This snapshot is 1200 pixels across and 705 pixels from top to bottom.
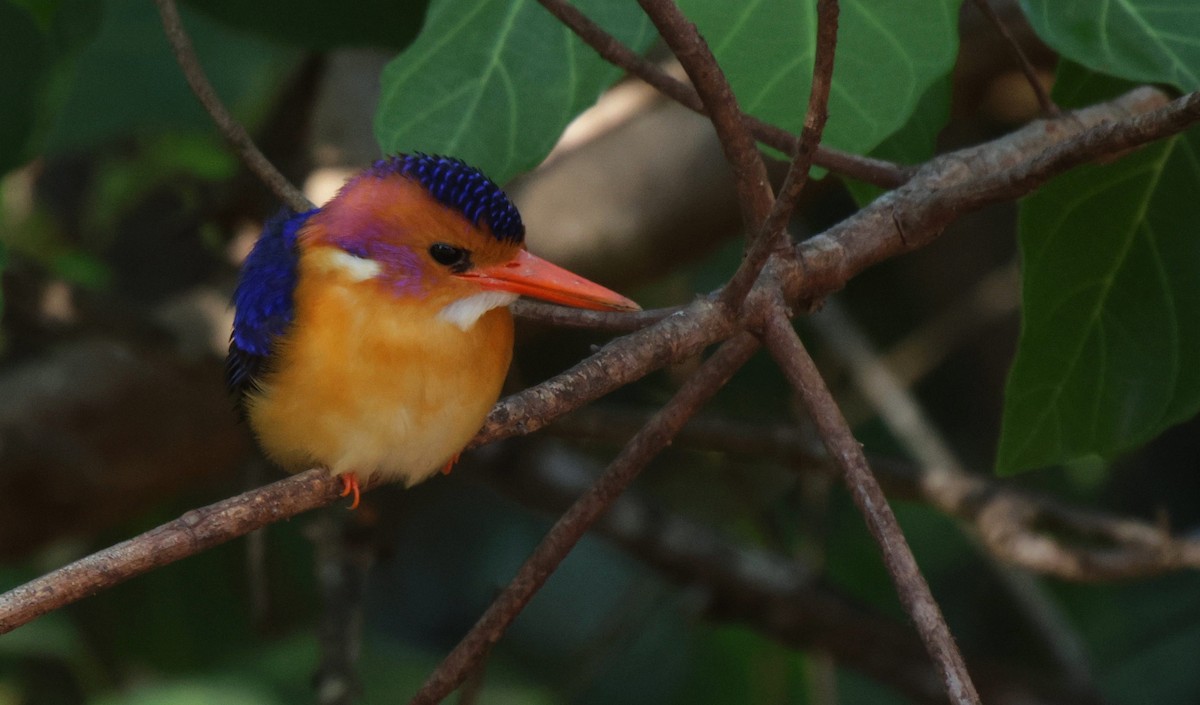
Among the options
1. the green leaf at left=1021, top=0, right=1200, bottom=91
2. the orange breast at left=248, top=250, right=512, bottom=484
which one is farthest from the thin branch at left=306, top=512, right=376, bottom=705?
the green leaf at left=1021, top=0, right=1200, bottom=91

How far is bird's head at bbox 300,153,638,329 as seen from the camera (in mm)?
1445

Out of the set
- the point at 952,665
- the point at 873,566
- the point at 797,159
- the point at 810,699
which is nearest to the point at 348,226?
the point at 797,159

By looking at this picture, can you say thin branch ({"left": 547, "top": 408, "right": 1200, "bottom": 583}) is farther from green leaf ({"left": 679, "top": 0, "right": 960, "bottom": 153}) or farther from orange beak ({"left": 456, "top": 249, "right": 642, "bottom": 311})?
green leaf ({"left": 679, "top": 0, "right": 960, "bottom": 153})

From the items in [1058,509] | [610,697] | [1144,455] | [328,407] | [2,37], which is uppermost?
[2,37]

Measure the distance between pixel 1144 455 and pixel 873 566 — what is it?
2.29 feet

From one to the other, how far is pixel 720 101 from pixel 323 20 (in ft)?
3.81

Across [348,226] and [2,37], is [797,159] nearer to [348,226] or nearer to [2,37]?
[348,226]

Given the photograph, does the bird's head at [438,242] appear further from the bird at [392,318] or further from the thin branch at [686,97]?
the thin branch at [686,97]

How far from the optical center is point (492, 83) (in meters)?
1.48

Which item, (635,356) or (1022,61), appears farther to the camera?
(1022,61)

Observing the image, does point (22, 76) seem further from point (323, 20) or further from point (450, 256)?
point (450, 256)

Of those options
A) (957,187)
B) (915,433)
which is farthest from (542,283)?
(915,433)

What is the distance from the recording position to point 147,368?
2.55 meters

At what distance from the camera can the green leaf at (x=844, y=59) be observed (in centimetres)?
127
